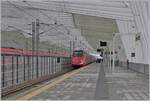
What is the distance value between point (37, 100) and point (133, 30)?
105ft

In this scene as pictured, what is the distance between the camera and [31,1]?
33.3 m

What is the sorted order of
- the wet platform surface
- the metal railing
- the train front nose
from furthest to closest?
the train front nose < the metal railing < the wet platform surface

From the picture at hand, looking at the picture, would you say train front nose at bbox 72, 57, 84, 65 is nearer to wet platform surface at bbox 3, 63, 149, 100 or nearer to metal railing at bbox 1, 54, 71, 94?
metal railing at bbox 1, 54, 71, 94

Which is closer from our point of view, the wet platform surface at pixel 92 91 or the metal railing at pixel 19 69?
the wet platform surface at pixel 92 91

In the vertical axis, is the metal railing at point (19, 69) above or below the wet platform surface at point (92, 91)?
above

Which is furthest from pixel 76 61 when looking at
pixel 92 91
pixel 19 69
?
pixel 92 91

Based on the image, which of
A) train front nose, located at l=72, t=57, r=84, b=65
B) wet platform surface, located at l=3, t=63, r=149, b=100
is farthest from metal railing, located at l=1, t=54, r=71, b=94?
train front nose, located at l=72, t=57, r=84, b=65

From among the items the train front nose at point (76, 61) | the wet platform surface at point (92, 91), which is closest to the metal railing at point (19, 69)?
the wet platform surface at point (92, 91)

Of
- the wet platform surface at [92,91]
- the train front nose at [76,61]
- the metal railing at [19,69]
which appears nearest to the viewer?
the wet platform surface at [92,91]

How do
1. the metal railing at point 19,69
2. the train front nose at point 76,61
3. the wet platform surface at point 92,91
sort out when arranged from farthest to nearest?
the train front nose at point 76,61 < the metal railing at point 19,69 < the wet platform surface at point 92,91

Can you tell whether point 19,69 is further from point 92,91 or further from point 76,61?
point 76,61

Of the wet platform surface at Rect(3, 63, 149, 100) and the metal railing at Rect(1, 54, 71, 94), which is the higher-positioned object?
the metal railing at Rect(1, 54, 71, 94)

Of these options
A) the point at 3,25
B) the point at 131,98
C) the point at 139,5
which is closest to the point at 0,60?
the point at 131,98

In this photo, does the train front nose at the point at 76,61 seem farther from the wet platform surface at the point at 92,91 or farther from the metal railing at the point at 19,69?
the wet platform surface at the point at 92,91
